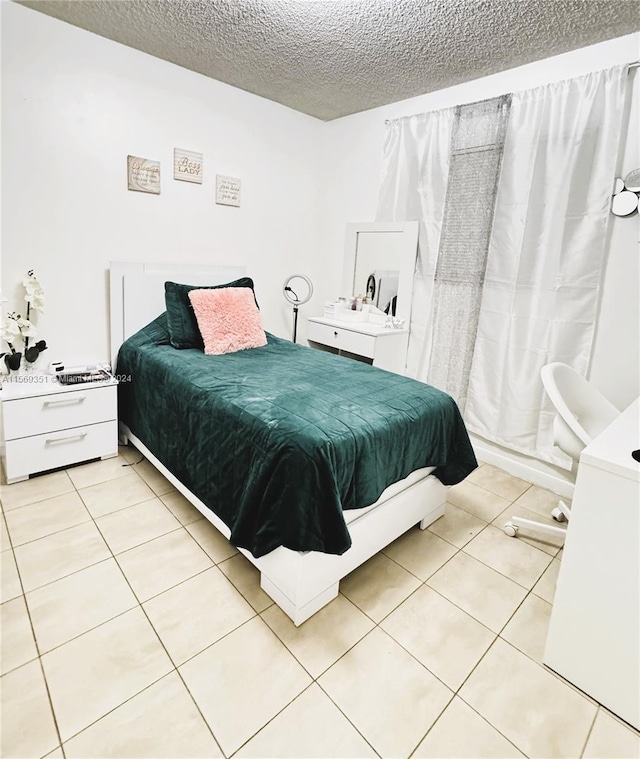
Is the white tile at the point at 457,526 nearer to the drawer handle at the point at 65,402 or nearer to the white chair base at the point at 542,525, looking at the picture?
the white chair base at the point at 542,525

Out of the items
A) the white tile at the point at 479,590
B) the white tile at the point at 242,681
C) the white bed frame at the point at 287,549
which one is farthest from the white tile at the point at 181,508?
the white tile at the point at 479,590

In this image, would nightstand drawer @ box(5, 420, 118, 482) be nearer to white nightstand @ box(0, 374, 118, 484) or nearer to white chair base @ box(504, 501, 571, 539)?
white nightstand @ box(0, 374, 118, 484)

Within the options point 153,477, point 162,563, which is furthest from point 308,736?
point 153,477

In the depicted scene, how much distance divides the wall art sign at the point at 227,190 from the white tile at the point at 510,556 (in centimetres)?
289

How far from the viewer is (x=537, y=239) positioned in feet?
8.37

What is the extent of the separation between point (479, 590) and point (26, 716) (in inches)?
64.7

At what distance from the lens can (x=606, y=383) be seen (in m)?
2.42

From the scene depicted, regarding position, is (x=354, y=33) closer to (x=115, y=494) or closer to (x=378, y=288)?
(x=378, y=288)

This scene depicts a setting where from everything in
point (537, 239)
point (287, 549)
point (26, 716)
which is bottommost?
point (26, 716)

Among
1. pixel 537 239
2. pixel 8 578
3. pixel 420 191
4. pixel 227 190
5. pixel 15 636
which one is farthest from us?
pixel 227 190

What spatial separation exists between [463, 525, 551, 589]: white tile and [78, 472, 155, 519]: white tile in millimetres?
1746

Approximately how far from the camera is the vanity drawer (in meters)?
3.18

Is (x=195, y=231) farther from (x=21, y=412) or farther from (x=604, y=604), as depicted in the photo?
(x=604, y=604)

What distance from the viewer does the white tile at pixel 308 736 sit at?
3.90 feet
